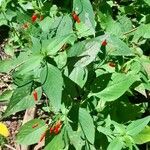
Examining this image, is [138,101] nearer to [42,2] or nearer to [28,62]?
[42,2]

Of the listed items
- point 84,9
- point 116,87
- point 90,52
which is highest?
point 84,9

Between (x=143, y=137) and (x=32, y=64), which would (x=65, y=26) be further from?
(x=143, y=137)

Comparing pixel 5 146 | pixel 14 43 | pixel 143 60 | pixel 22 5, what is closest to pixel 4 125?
pixel 5 146

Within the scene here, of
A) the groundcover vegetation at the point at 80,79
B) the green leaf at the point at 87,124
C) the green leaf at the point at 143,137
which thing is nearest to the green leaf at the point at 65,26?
the groundcover vegetation at the point at 80,79

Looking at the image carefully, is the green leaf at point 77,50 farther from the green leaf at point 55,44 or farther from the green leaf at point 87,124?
the green leaf at point 87,124

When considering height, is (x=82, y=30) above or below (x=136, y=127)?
above

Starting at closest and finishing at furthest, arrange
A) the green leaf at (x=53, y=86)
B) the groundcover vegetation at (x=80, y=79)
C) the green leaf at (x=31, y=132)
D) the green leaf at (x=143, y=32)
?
the green leaf at (x=53, y=86) → the groundcover vegetation at (x=80, y=79) → the green leaf at (x=31, y=132) → the green leaf at (x=143, y=32)

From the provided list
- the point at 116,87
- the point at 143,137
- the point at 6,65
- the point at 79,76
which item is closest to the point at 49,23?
the point at 6,65

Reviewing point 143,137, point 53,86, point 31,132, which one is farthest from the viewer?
point 31,132
